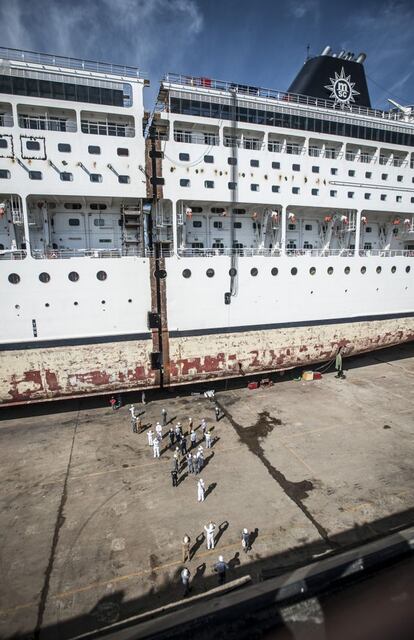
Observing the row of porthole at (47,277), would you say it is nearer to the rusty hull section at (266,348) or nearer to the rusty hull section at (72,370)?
the rusty hull section at (72,370)

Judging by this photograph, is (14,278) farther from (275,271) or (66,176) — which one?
(275,271)

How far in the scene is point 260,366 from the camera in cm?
1533

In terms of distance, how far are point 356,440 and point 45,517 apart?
918 cm

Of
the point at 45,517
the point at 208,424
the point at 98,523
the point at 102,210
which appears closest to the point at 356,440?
the point at 208,424

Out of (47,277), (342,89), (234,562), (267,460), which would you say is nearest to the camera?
(234,562)

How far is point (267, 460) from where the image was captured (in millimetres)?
9742

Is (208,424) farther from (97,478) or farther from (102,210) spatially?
(102,210)

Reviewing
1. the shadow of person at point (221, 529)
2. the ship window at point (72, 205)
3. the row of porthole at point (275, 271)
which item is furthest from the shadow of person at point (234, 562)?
the ship window at point (72, 205)

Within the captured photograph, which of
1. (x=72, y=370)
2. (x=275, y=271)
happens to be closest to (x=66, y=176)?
(x=72, y=370)

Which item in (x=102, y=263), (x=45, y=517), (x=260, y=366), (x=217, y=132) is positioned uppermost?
(x=217, y=132)

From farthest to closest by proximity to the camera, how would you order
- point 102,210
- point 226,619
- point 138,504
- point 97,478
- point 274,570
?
point 102,210 → point 97,478 → point 138,504 → point 274,570 → point 226,619

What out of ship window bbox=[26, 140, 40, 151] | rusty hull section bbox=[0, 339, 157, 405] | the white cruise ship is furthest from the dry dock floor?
ship window bbox=[26, 140, 40, 151]

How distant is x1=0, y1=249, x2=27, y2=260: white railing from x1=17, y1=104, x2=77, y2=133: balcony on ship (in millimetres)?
4647

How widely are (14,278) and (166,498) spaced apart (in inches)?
360
